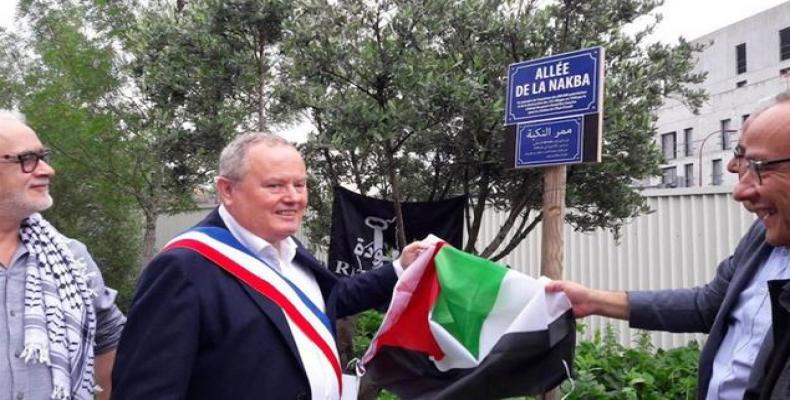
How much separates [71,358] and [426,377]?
1.42 meters

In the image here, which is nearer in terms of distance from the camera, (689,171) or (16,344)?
(16,344)

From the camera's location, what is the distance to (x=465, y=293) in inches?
125

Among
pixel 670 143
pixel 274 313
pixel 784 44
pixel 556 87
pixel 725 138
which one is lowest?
pixel 274 313

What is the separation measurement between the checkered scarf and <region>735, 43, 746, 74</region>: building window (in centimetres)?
5718

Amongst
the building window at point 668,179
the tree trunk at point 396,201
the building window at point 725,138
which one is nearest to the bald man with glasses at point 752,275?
the tree trunk at point 396,201

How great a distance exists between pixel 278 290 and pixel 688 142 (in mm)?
55944

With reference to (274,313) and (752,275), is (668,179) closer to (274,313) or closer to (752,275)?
(752,275)

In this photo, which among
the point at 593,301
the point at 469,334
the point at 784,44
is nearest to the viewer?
the point at 593,301

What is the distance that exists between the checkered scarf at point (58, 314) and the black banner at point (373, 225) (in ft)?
8.87

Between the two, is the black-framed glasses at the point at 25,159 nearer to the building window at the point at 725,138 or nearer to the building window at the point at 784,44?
the building window at the point at 725,138

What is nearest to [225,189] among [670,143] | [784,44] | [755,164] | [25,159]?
[25,159]

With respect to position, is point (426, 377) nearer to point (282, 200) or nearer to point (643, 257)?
point (282, 200)

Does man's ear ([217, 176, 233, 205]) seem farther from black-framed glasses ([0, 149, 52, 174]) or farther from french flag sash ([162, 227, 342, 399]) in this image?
black-framed glasses ([0, 149, 52, 174])

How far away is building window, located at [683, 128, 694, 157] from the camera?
2093 inches
